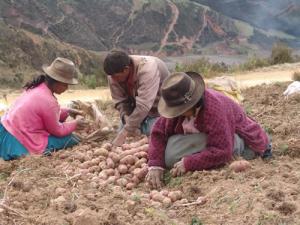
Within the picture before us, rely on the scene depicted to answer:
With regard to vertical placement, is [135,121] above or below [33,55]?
above

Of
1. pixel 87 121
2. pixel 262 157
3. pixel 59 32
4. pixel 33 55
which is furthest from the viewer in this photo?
pixel 59 32

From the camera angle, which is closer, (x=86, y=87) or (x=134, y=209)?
(x=134, y=209)

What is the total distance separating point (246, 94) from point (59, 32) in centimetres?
2242

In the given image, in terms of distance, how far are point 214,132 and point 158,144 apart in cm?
56

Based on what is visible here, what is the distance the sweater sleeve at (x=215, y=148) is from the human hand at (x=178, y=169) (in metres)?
0.03

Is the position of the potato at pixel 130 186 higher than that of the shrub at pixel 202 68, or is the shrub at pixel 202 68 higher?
the potato at pixel 130 186

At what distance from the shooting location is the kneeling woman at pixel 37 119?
19.6 ft

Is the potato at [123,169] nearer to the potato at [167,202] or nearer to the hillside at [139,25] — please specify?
the potato at [167,202]

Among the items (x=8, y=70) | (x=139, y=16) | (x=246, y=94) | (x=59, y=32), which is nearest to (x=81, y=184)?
(x=246, y=94)

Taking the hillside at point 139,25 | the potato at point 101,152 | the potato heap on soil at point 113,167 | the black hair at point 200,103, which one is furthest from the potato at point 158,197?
the hillside at point 139,25

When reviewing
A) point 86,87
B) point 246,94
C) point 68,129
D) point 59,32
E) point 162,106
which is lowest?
point 59,32

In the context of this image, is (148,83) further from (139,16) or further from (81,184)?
(139,16)

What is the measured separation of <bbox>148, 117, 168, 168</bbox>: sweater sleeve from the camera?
5137mm

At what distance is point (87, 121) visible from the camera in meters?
6.70
